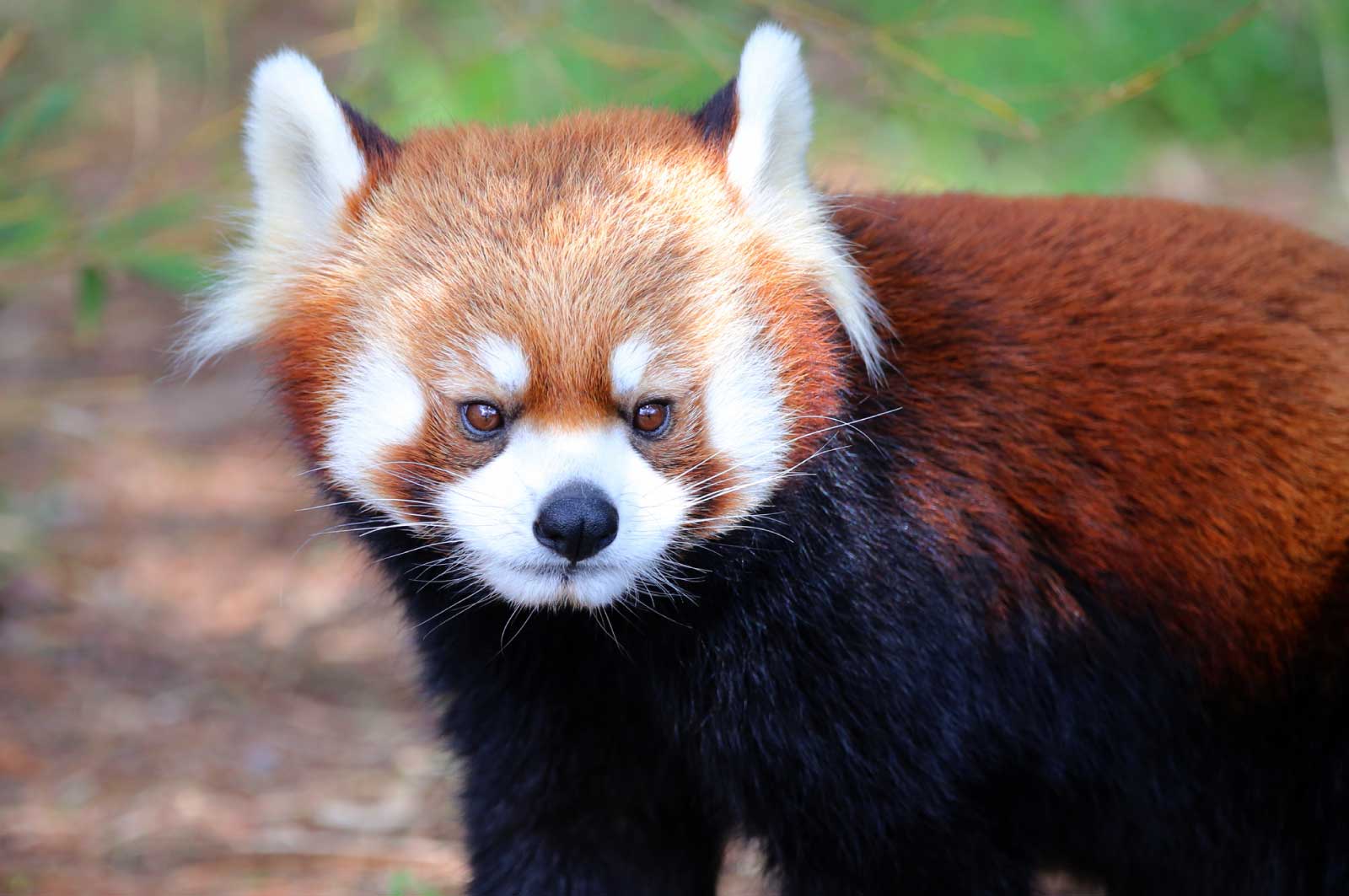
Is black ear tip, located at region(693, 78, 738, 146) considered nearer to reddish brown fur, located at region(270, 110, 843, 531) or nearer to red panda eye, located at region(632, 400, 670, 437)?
reddish brown fur, located at region(270, 110, 843, 531)

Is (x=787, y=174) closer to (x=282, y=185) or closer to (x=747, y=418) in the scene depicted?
(x=747, y=418)

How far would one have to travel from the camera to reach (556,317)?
2457mm

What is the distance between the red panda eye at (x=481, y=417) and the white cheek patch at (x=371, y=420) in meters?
0.09

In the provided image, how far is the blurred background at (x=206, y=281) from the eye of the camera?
13.4 ft

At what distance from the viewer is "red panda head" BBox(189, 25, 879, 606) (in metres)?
2.46

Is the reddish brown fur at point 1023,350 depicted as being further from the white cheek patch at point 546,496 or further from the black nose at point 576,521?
the black nose at point 576,521

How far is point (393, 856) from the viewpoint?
13.0 feet

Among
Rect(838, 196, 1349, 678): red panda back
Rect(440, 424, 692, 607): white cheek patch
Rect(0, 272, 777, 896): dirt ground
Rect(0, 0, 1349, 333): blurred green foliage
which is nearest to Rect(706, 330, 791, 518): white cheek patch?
Rect(440, 424, 692, 607): white cheek patch

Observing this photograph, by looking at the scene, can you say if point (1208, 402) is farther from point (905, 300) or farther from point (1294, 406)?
point (905, 300)

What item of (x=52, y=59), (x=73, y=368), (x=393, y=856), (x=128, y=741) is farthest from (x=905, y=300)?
(x=52, y=59)

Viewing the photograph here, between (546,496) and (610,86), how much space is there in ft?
14.7

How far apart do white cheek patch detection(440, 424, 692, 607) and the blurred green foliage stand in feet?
6.09

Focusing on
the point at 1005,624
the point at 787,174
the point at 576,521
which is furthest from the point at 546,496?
the point at 1005,624

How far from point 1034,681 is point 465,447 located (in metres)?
1.16
